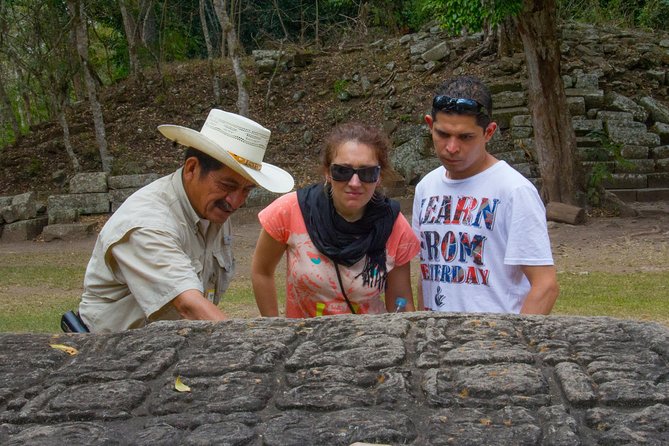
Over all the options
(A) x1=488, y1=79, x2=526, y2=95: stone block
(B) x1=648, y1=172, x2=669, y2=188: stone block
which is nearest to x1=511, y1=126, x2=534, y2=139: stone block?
(A) x1=488, y1=79, x2=526, y2=95: stone block

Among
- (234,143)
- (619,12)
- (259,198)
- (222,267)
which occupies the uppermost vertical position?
(619,12)

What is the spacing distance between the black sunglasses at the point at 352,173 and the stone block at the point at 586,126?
42.6 feet

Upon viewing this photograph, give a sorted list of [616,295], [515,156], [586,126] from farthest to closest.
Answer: [586,126], [515,156], [616,295]

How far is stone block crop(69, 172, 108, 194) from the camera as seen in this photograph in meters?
14.5

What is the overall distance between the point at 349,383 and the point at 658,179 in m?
13.3

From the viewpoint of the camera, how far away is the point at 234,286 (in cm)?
929

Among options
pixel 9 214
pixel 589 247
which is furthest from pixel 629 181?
pixel 9 214

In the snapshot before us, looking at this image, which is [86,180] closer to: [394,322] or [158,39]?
[158,39]

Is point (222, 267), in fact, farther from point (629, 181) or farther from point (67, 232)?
point (629, 181)

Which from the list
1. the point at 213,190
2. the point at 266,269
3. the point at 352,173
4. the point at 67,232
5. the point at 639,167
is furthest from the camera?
the point at 639,167

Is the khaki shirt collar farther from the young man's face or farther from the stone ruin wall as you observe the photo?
the young man's face

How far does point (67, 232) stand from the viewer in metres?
13.3

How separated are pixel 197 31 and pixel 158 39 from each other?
6.81ft

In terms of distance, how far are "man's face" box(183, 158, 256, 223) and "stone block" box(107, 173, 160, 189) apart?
1192 centimetres
